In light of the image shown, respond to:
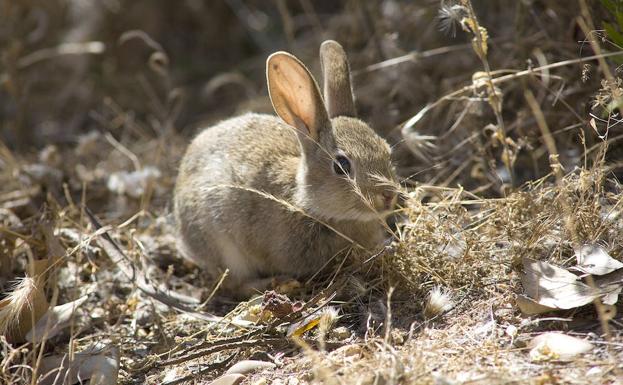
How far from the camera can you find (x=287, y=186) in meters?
4.15

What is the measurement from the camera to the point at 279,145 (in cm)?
434

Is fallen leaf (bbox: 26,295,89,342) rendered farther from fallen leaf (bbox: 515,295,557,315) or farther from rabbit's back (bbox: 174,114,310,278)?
fallen leaf (bbox: 515,295,557,315)

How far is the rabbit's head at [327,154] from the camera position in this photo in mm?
3748

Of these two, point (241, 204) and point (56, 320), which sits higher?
point (241, 204)

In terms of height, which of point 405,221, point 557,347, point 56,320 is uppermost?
point 56,320

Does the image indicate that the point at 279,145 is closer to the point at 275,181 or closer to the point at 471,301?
the point at 275,181

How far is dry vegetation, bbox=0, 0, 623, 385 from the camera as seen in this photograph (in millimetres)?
2973

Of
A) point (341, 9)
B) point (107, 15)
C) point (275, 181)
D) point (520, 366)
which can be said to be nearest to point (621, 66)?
point (520, 366)

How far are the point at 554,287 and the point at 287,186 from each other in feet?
5.62

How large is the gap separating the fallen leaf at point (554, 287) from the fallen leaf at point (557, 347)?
0.53 feet

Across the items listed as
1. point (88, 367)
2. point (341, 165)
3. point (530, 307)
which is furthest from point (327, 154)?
point (88, 367)

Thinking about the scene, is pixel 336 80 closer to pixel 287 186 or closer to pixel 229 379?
pixel 287 186

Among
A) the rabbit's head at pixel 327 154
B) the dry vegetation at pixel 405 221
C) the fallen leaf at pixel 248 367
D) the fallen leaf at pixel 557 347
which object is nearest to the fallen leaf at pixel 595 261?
the dry vegetation at pixel 405 221

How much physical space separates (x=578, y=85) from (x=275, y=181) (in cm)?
188
